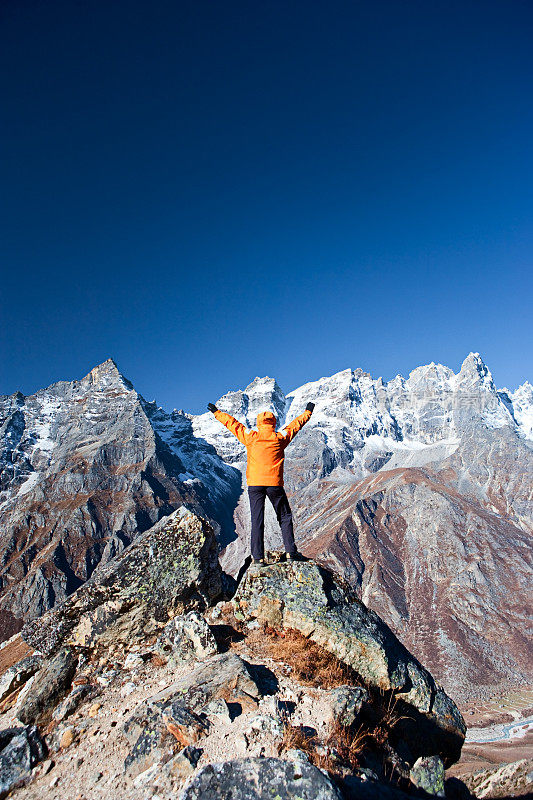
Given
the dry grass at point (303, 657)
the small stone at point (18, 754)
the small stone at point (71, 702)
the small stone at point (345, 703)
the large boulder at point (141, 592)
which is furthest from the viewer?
the large boulder at point (141, 592)

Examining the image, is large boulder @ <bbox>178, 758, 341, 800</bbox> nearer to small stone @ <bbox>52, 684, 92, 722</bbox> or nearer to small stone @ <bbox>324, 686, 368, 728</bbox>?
small stone @ <bbox>324, 686, 368, 728</bbox>

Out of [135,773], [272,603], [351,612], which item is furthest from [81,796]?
[351,612]

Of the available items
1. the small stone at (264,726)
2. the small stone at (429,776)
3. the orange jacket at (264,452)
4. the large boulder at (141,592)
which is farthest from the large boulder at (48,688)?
the small stone at (429,776)

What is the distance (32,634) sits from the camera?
38.8 feet

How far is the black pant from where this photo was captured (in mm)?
12828

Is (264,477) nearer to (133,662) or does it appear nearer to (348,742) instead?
(133,662)

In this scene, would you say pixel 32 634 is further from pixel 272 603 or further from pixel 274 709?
pixel 274 709

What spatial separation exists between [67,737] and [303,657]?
4.87 meters

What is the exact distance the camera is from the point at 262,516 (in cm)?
1305

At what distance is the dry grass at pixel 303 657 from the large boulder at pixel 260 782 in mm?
3538

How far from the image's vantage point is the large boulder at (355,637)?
31.7 feet

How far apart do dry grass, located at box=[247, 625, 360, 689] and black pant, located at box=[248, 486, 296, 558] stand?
2463 millimetres

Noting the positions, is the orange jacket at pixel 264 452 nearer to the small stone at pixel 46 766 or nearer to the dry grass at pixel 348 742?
the dry grass at pixel 348 742

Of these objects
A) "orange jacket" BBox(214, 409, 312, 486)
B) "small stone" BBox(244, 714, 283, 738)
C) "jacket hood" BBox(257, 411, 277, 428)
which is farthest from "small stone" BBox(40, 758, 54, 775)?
"jacket hood" BBox(257, 411, 277, 428)
